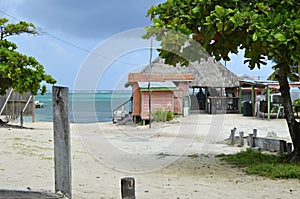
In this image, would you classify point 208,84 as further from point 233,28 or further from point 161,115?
point 233,28

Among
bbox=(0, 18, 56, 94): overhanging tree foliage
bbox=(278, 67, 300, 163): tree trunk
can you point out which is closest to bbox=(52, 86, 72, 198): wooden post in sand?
bbox=(278, 67, 300, 163): tree trunk

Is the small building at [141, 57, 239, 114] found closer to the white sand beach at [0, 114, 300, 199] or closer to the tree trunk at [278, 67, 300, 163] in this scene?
→ the white sand beach at [0, 114, 300, 199]

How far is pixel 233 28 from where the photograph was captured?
24.1 feet

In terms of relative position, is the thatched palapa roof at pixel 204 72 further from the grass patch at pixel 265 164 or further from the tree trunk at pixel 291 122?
the tree trunk at pixel 291 122

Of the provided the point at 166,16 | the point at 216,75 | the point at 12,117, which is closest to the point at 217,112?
the point at 216,75

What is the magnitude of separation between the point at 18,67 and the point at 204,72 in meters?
20.4

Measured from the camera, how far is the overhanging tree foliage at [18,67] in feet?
57.8

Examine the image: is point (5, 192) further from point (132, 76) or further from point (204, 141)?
point (132, 76)

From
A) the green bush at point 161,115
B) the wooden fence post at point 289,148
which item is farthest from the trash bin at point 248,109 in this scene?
the wooden fence post at point 289,148

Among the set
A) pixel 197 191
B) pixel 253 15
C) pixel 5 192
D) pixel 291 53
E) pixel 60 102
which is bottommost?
pixel 197 191

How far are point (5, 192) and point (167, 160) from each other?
7269mm

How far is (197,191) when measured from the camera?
6738mm

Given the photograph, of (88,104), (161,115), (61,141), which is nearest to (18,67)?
(88,104)

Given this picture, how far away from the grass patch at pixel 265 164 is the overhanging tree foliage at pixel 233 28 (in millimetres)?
500
